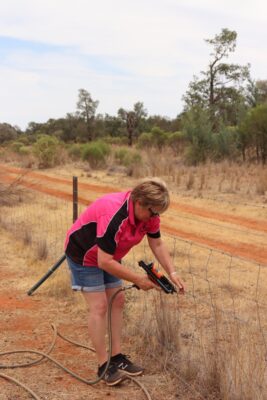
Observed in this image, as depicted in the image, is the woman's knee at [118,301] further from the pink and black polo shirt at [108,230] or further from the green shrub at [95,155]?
the green shrub at [95,155]

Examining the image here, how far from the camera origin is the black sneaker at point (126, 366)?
3.85 meters

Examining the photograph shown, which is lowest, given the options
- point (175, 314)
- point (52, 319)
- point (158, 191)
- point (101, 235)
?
point (52, 319)

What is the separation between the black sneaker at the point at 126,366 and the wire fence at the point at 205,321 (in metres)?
0.22

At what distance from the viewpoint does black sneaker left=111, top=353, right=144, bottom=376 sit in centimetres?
385

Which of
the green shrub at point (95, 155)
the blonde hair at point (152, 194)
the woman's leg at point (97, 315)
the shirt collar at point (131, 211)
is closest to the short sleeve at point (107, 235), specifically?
the shirt collar at point (131, 211)

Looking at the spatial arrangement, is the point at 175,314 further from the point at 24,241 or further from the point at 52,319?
the point at 24,241

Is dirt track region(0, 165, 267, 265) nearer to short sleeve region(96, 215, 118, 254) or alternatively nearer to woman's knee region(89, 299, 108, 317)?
woman's knee region(89, 299, 108, 317)

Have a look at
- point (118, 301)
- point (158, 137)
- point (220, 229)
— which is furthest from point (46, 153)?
point (118, 301)

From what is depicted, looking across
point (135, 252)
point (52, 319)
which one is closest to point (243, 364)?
point (52, 319)

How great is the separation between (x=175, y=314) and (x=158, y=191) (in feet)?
5.17

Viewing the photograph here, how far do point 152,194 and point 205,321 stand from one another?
242cm

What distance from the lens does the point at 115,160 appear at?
23719mm

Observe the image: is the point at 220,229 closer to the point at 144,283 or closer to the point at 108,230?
the point at 144,283

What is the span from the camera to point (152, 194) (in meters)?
3.17
